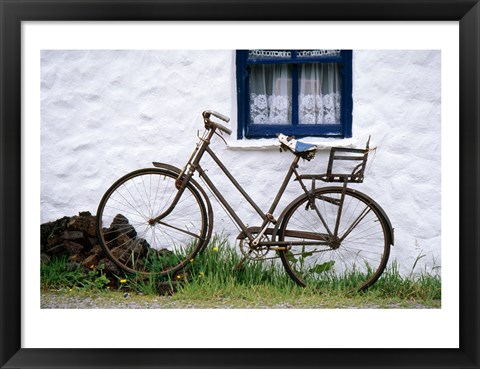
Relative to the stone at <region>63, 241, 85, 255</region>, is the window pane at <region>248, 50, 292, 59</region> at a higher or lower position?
higher

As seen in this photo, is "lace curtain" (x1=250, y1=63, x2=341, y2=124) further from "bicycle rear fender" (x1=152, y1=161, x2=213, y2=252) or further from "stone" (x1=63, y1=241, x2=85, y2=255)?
"stone" (x1=63, y1=241, x2=85, y2=255)

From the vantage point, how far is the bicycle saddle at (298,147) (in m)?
4.57

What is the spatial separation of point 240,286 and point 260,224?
0.52m

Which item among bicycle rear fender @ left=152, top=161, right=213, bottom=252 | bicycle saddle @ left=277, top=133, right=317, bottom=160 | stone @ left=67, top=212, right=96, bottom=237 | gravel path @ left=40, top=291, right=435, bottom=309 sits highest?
bicycle saddle @ left=277, top=133, right=317, bottom=160

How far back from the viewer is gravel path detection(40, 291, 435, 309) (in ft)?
14.7

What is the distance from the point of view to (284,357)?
3.75 m

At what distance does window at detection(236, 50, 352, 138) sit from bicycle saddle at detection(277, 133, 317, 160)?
34 cm

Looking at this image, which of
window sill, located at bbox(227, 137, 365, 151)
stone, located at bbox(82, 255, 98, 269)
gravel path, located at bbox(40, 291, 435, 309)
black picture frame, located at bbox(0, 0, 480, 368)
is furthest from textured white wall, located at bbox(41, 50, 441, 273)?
black picture frame, located at bbox(0, 0, 480, 368)
